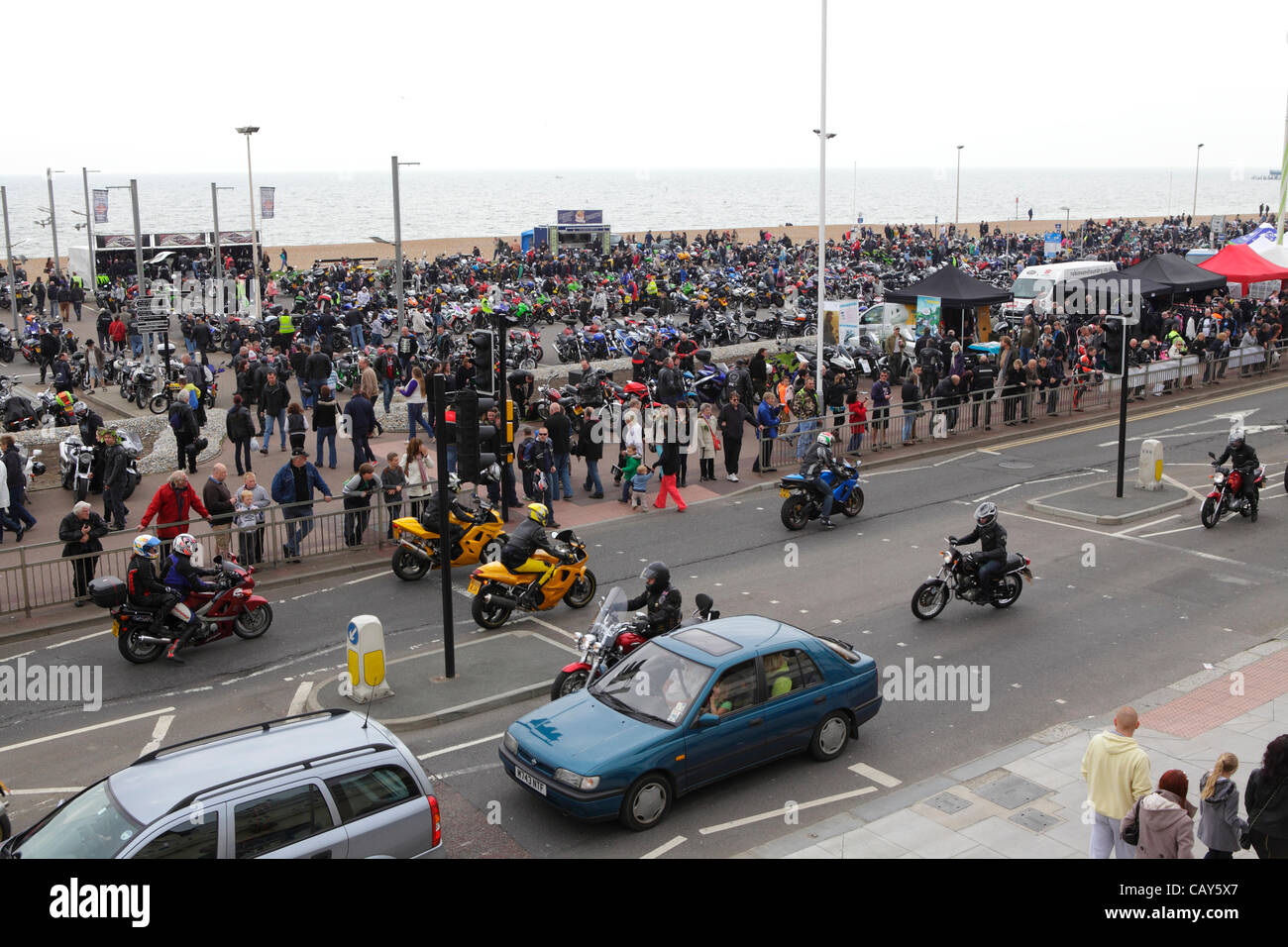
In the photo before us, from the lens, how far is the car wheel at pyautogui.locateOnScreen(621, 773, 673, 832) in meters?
9.76

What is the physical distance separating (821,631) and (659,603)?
3.08 metres

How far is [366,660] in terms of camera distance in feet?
41.2

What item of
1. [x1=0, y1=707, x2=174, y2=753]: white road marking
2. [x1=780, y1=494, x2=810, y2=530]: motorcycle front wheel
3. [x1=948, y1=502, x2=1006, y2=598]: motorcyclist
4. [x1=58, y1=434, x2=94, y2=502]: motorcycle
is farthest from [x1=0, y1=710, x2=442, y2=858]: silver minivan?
[x1=58, y1=434, x2=94, y2=502]: motorcycle

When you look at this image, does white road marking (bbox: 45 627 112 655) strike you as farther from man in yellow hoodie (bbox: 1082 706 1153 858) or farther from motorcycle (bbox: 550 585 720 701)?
man in yellow hoodie (bbox: 1082 706 1153 858)

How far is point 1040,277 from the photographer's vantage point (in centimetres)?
4144

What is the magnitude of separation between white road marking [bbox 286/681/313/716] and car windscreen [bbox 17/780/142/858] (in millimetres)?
4567

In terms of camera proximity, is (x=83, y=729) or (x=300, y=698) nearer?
(x=83, y=729)

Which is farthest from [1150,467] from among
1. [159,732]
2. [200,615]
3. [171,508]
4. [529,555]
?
[159,732]

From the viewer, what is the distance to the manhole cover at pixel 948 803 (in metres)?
10.1

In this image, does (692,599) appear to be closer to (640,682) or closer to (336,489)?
(640,682)

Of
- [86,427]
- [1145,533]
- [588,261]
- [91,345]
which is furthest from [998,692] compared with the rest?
[588,261]

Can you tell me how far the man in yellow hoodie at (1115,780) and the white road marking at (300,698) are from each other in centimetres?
803

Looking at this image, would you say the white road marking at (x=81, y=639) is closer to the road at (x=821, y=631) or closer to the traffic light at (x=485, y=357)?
the road at (x=821, y=631)

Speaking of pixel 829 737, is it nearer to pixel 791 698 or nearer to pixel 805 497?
pixel 791 698
